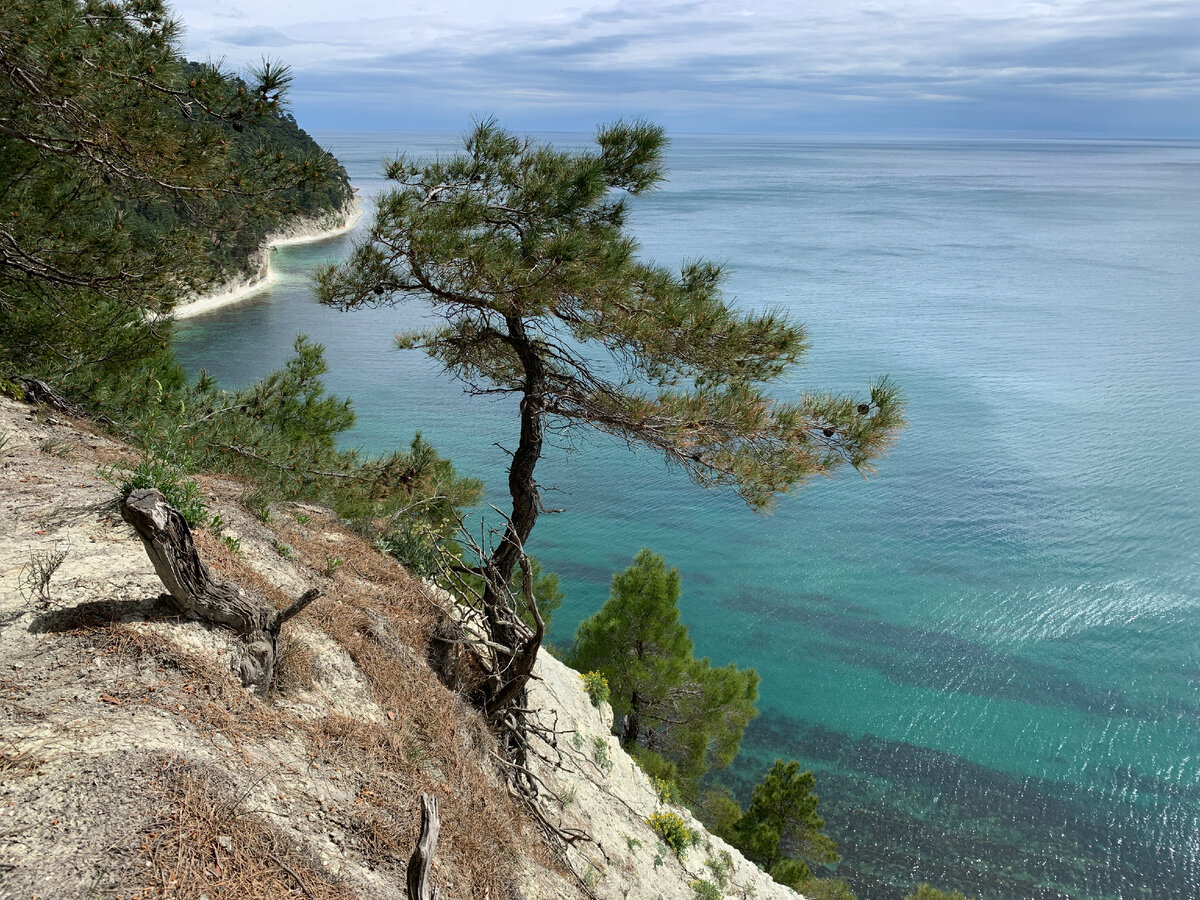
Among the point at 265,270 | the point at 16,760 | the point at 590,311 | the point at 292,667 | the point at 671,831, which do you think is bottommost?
the point at 671,831

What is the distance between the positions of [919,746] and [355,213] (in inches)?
2922

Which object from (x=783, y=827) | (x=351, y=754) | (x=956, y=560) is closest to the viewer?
(x=351, y=754)

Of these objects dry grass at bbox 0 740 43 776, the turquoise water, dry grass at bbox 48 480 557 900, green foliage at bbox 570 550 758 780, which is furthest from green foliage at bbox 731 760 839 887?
dry grass at bbox 0 740 43 776

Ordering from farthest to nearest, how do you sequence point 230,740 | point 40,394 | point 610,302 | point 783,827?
point 783,827, point 40,394, point 610,302, point 230,740

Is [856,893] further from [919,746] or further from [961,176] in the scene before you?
[961,176]

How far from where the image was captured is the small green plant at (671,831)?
8.91 metres

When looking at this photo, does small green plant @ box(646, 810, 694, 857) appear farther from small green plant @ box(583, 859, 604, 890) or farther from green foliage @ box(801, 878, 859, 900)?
green foliage @ box(801, 878, 859, 900)

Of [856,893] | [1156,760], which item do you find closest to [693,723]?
[856,893]

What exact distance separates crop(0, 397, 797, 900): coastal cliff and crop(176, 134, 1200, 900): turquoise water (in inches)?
206

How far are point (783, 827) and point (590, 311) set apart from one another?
1011 centimetres

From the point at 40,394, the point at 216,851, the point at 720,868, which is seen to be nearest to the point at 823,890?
the point at 720,868

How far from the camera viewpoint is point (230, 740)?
4.37 m

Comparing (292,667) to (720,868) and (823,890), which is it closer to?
(720,868)

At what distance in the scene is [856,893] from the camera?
47.5 feet
